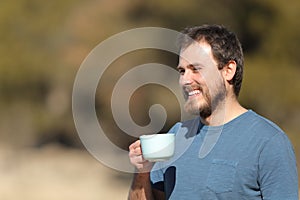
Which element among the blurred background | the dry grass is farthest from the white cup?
the dry grass

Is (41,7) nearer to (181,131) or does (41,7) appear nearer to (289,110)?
(289,110)

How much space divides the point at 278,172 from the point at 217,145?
1.03 ft

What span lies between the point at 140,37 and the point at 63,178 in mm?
3862

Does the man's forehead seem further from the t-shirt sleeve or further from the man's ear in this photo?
the t-shirt sleeve

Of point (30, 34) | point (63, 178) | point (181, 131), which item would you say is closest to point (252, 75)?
point (63, 178)

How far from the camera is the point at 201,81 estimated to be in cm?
317

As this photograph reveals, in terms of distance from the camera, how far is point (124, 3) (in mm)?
18859

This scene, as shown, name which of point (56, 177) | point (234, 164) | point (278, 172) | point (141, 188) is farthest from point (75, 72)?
point (278, 172)

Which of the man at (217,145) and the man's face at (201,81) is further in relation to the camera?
the man's face at (201,81)

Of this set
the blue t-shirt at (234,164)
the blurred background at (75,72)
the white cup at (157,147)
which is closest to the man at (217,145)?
the blue t-shirt at (234,164)

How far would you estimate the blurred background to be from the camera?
1442cm

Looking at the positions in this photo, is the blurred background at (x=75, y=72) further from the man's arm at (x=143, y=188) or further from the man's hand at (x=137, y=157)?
the man's hand at (x=137, y=157)

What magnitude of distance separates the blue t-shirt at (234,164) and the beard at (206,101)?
84mm

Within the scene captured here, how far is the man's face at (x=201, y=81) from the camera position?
3174mm
